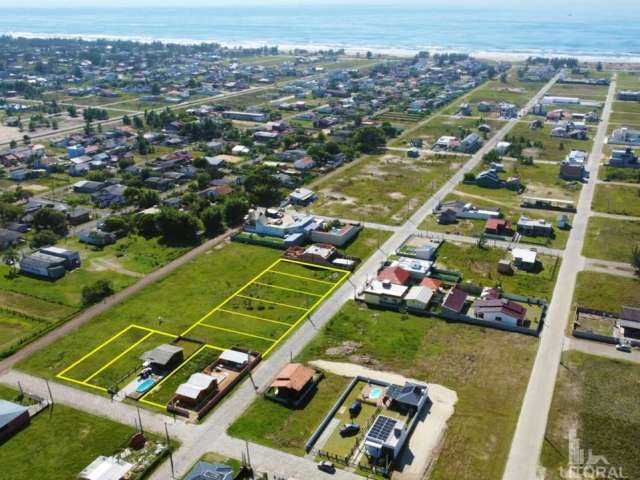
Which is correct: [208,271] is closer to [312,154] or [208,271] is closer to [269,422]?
[269,422]

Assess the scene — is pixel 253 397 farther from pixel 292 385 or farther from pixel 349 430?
pixel 349 430

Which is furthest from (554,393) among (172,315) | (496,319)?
(172,315)

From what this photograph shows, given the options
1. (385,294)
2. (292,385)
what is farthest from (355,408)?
(385,294)

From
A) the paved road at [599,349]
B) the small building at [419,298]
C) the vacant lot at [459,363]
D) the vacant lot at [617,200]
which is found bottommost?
the vacant lot at [459,363]

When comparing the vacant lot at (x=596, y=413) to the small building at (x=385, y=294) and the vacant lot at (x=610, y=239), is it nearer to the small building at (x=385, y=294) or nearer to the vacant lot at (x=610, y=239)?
the small building at (x=385, y=294)

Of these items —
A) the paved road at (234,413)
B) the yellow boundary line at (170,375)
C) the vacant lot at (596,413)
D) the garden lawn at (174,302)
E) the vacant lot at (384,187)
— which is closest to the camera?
the vacant lot at (596,413)

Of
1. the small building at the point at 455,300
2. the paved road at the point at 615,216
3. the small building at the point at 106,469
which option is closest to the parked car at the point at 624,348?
the small building at the point at 455,300

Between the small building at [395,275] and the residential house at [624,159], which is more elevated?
the residential house at [624,159]

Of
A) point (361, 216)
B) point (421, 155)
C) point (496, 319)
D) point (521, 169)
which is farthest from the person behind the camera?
point (421, 155)
